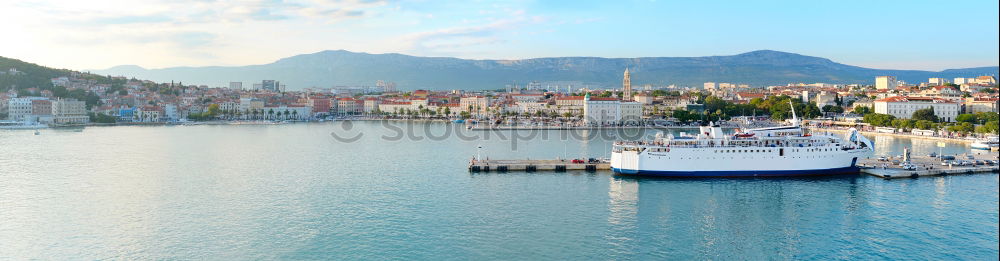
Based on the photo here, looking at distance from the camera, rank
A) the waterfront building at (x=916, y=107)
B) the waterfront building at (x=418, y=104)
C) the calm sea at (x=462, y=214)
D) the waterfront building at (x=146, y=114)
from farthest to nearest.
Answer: the waterfront building at (x=418, y=104) → the waterfront building at (x=146, y=114) → the waterfront building at (x=916, y=107) → the calm sea at (x=462, y=214)

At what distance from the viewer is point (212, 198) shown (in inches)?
512

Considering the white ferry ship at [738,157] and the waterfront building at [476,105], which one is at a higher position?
the waterfront building at [476,105]

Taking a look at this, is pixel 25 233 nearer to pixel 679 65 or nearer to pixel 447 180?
pixel 447 180

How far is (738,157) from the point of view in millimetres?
14984

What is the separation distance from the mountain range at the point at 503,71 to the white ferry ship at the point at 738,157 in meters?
135

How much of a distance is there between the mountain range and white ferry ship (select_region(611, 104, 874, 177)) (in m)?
135

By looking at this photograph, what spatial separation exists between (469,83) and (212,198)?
162m

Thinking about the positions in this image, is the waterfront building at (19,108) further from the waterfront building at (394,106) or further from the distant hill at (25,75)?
the waterfront building at (394,106)

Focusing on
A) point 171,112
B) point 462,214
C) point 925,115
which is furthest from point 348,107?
point 462,214

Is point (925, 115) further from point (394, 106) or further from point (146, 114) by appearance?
point (146, 114)

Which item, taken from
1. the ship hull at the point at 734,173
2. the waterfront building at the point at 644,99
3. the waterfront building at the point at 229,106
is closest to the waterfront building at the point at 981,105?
the waterfront building at the point at 644,99

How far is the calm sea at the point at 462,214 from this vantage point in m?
9.21

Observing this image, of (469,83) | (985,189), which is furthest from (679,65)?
(985,189)

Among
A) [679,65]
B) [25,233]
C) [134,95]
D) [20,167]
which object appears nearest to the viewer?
[25,233]
